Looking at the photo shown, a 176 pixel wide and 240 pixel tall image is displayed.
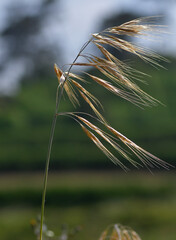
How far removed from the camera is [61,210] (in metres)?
11.2

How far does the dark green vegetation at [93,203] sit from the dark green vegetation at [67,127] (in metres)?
0.54

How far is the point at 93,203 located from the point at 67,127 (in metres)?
4.90

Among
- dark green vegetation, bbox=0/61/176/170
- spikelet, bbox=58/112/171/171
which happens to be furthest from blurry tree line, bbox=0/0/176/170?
spikelet, bbox=58/112/171/171

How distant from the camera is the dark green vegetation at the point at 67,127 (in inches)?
573

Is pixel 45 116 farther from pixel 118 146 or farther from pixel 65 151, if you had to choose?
pixel 118 146

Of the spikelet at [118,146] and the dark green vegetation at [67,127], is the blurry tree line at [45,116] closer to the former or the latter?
the dark green vegetation at [67,127]

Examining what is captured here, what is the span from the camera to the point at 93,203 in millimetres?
11641

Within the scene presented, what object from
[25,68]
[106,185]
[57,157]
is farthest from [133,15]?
[106,185]

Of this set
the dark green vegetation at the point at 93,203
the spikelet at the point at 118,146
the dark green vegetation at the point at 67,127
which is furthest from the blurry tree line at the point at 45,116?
the spikelet at the point at 118,146

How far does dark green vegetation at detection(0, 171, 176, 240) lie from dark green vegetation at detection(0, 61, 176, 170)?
54 cm

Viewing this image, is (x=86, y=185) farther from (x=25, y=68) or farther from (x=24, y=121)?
(x=25, y=68)

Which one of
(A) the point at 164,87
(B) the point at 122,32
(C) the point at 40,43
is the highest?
(B) the point at 122,32

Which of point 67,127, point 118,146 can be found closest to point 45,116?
point 67,127

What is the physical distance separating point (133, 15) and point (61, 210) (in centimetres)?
1022
